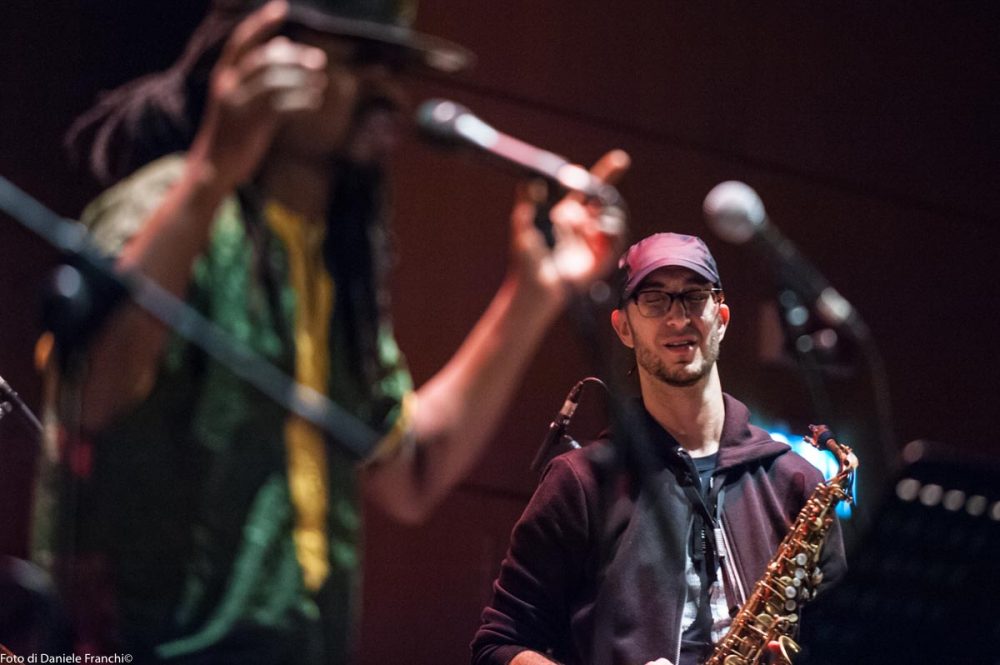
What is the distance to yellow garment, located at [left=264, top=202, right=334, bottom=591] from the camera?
2057mm

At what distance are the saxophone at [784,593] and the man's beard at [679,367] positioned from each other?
35 centimetres

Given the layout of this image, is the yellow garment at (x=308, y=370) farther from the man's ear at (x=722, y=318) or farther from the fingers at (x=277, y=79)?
the man's ear at (x=722, y=318)

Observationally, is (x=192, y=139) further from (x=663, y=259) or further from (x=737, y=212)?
(x=663, y=259)

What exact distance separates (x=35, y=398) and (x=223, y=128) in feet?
9.15

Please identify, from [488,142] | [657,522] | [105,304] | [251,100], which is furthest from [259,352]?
[657,522]

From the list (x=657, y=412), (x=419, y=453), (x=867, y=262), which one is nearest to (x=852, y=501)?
(x=657, y=412)

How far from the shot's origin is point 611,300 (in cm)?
423

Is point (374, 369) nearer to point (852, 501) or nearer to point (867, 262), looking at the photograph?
point (852, 501)

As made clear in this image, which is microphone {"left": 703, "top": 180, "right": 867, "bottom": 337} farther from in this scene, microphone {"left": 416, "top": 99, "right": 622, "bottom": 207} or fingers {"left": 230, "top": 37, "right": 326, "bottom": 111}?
fingers {"left": 230, "top": 37, "right": 326, "bottom": 111}

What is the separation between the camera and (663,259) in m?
3.96

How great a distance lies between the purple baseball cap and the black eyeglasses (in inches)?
1.6

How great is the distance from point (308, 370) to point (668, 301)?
1990mm

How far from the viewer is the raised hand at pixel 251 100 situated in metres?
2.00

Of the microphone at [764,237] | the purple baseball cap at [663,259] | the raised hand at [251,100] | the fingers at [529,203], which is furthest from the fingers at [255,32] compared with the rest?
the purple baseball cap at [663,259]
